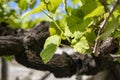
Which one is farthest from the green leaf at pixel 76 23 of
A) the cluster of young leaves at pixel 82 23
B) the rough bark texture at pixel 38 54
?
the rough bark texture at pixel 38 54

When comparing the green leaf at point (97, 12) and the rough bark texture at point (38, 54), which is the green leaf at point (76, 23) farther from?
the rough bark texture at point (38, 54)

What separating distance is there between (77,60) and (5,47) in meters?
0.36

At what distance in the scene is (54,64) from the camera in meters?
1.39

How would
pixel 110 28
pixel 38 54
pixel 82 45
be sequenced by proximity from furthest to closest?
1. pixel 38 54
2. pixel 82 45
3. pixel 110 28

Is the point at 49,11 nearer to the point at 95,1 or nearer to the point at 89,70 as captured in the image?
Answer: the point at 95,1

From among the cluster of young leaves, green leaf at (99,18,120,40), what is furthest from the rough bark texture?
green leaf at (99,18,120,40)

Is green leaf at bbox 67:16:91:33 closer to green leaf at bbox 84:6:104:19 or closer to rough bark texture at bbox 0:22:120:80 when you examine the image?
green leaf at bbox 84:6:104:19

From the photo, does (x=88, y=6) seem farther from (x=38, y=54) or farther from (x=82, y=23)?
(x=38, y=54)

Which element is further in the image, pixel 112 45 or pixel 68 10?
pixel 112 45

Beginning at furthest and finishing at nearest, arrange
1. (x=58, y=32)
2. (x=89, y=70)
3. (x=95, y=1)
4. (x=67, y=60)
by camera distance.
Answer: (x=89, y=70) < (x=67, y=60) < (x=58, y=32) < (x=95, y=1)

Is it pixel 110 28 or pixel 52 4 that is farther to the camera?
pixel 52 4

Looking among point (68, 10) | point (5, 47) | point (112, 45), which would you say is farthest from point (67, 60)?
point (68, 10)

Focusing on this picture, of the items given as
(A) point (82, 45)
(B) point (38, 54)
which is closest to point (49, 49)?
(A) point (82, 45)

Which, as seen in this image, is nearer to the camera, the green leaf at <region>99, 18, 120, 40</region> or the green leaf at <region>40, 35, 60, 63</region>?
the green leaf at <region>99, 18, 120, 40</region>
